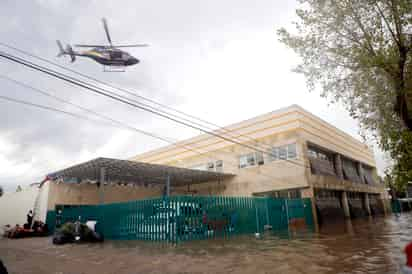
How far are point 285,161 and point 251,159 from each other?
3225 mm

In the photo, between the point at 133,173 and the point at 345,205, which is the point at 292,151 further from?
the point at 133,173

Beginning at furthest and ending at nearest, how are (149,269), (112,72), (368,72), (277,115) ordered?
(277,115) → (112,72) → (368,72) → (149,269)

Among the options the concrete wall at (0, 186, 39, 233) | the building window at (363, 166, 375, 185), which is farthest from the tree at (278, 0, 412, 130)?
the building window at (363, 166, 375, 185)

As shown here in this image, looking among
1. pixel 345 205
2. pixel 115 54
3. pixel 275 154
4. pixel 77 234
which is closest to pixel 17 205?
pixel 77 234

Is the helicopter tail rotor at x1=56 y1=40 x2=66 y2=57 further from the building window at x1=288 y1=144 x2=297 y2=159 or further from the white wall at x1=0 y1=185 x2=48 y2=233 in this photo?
the building window at x1=288 y1=144 x2=297 y2=159

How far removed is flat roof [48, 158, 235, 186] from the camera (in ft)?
55.1

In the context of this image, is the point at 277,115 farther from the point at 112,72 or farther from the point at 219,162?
the point at 112,72

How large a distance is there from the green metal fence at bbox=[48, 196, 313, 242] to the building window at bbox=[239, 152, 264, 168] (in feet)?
19.6

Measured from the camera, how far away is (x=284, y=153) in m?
21.3

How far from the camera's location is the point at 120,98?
8.24m

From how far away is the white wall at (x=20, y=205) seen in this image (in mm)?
18995

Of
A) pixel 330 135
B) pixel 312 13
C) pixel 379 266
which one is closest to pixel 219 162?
pixel 330 135

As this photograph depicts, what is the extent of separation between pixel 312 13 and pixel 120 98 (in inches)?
335

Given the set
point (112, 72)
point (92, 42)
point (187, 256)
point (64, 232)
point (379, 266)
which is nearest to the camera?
point (379, 266)
